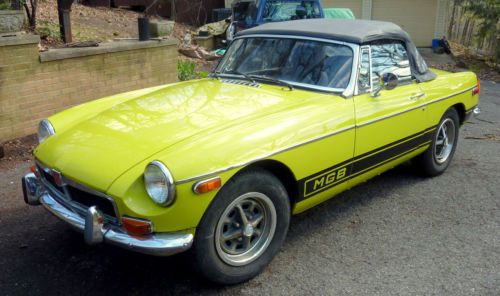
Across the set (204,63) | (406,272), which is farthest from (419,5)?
(406,272)

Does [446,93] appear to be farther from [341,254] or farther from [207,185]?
[207,185]

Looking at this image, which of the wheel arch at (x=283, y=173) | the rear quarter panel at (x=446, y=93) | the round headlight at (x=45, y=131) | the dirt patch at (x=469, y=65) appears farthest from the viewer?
the dirt patch at (x=469, y=65)

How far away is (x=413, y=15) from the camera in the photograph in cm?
1736

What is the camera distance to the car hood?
3012 millimetres

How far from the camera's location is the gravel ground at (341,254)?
3.17 m

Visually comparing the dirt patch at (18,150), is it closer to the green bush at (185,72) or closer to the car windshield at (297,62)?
the car windshield at (297,62)

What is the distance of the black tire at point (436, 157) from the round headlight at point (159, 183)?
3011mm

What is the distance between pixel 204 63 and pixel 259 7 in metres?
1.71

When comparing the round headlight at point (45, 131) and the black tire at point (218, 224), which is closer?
the black tire at point (218, 224)

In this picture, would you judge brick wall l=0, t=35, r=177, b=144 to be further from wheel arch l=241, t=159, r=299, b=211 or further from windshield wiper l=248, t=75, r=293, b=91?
wheel arch l=241, t=159, r=299, b=211

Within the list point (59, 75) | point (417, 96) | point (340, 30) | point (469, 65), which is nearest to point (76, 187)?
point (340, 30)

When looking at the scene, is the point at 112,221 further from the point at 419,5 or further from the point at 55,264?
the point at 419,5

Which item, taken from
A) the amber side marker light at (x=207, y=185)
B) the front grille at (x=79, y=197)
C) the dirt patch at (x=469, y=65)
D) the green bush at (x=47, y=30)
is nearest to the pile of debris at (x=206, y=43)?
the green bush at (x=47, y=30)

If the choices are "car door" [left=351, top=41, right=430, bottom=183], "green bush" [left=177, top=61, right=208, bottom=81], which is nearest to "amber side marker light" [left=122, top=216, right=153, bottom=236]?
"car door" [left=351, top=41, right=430, bottom=183]
